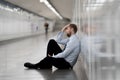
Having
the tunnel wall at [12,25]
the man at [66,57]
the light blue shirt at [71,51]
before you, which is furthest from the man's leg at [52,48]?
the tunnel wall at [12,25]

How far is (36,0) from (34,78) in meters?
21.8

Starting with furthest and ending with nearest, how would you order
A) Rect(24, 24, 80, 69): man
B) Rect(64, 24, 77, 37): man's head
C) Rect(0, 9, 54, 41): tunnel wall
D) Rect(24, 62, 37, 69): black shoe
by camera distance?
Rect(0, 9, 54, 41): tunnel wall → Rect(24, 62, 37, 69): black shoe → Rect(64, 24, 77, 37): man's head → Rect(24, 24, 80, 69): man

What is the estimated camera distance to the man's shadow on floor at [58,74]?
6.62 metres

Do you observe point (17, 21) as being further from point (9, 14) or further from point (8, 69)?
point (8, 69)

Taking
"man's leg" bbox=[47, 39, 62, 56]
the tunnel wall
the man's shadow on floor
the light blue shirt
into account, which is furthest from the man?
the tunnel wall

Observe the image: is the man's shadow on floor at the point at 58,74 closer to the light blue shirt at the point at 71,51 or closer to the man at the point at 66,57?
the man at the point at 66,57

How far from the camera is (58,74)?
7.11 metres

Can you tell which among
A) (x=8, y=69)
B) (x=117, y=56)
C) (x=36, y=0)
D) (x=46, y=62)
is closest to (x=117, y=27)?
(x=117, y=56)

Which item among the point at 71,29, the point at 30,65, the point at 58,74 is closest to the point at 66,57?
the point at 58,74

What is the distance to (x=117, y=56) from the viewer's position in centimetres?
229

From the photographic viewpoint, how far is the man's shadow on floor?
6.62 m

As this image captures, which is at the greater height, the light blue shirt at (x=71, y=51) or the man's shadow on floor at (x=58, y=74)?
the light blue shirt at (x=71, y=51)

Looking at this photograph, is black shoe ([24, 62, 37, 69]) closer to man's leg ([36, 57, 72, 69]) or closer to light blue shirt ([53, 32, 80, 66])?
man's leg ([36, 57, 72, 69])

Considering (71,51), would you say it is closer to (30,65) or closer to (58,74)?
(58,74)
